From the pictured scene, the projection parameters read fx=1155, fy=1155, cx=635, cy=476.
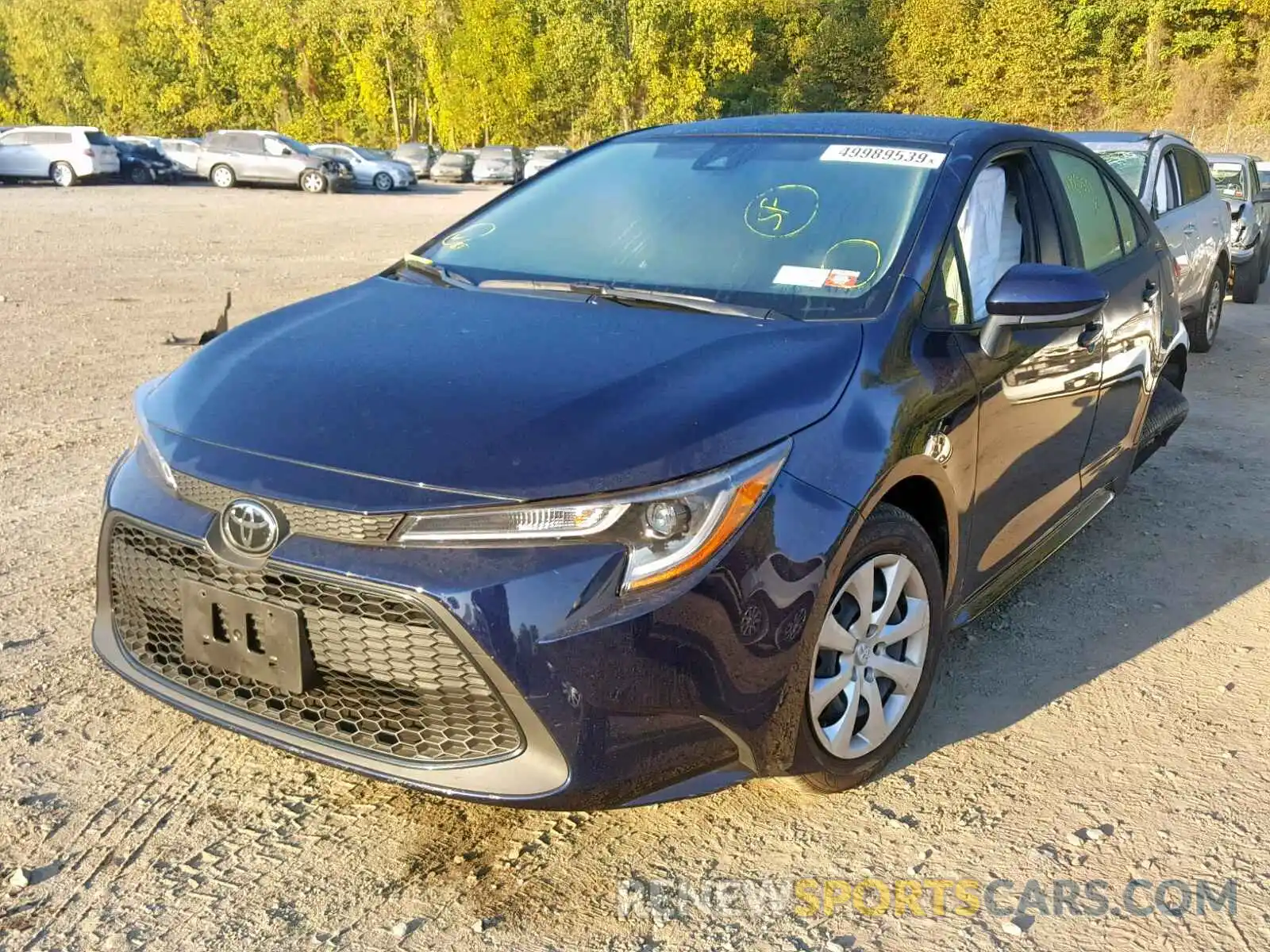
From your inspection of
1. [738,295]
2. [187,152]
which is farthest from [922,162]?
[187,152]

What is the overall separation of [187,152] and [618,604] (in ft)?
124

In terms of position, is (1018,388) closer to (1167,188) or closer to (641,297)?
(641,297)

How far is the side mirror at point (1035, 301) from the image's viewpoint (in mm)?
3061

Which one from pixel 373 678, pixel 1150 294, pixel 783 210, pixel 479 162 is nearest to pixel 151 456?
pixel 373 678

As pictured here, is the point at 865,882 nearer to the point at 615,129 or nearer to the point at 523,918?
the point at 523,918

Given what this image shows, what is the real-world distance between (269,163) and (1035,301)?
1309 inches

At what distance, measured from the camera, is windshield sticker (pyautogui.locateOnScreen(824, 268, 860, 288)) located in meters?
3.07

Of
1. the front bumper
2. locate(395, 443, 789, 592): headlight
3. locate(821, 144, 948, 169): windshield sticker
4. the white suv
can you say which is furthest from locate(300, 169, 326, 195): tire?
locate(395, 443, 789, 592): headlight

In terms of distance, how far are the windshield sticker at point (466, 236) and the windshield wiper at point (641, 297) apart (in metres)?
0.43

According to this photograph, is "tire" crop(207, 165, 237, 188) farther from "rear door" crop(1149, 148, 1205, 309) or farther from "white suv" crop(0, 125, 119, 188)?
Answer: "rear door" crop(1149, 148, 1205, 309)

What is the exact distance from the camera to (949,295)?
10.4 ft

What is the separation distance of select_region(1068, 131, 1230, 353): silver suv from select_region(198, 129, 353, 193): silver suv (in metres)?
27.8

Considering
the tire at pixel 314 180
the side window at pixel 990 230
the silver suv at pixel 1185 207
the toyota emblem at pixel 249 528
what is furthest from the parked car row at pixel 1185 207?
the tire at pixel 314 180

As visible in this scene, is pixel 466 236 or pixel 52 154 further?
pixel 52 154
